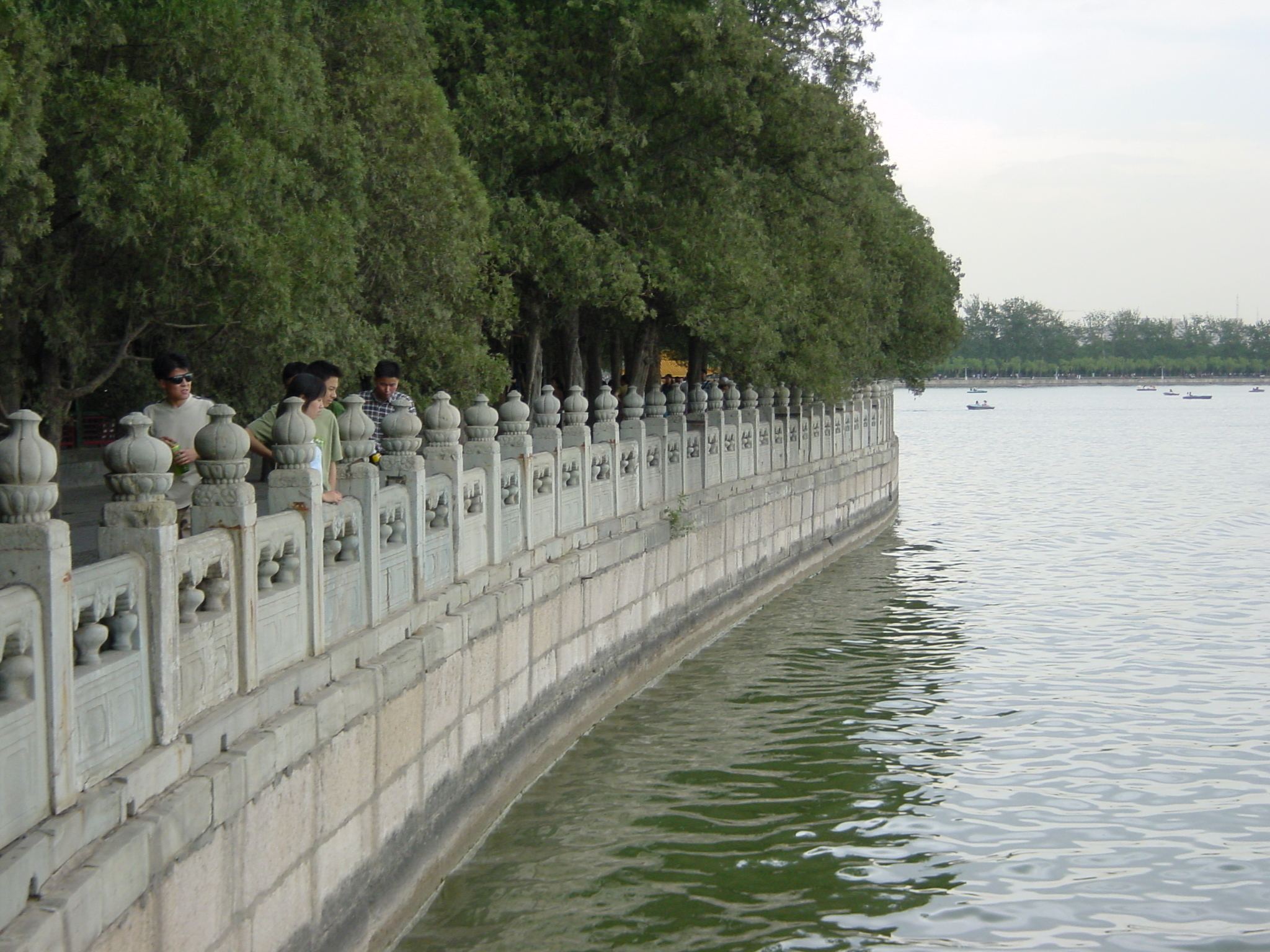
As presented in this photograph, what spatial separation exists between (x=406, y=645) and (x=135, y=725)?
296 centimetres

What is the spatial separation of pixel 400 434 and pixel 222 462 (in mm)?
2356

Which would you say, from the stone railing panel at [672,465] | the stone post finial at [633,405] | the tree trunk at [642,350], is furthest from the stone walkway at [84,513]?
the tree trunk at [642,350]

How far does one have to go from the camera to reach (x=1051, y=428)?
8606 centimetres

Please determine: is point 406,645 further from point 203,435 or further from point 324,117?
point 324,117

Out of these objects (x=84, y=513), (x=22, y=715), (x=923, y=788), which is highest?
(x=22, y=715)

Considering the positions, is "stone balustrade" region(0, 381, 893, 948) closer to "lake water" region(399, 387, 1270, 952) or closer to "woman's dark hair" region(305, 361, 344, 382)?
"woman's dark hair" region(305, 361, 344, 382)

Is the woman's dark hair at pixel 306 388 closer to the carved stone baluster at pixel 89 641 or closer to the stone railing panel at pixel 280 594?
the stone railing panel at pixel 280 594

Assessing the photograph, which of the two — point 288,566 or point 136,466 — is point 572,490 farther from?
point 136,466

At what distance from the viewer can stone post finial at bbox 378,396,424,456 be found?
8383 millimetres

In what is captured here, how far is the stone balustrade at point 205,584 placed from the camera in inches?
175

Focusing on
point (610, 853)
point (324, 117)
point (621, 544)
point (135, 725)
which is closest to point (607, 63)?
point (324, 117)

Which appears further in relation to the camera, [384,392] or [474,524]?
[474,524]

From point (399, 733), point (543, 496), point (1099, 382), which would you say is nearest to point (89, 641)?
point (399, 733)

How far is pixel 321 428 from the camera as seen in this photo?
7574mm
